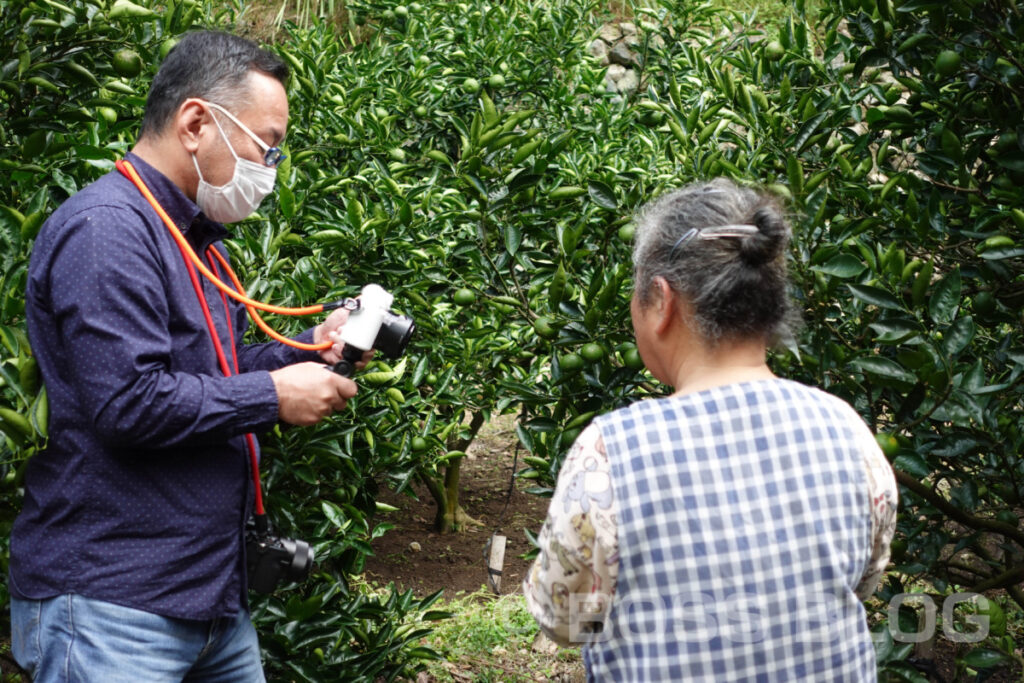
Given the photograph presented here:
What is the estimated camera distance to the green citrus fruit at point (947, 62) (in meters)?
2.41

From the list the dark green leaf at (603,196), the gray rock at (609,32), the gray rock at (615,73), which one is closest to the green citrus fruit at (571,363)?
the dark green leaf at (603,196)

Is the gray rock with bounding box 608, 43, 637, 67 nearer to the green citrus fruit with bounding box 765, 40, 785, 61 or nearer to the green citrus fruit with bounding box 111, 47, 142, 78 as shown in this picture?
the green citrus fruit with bounding box 765, 40, 785, 61

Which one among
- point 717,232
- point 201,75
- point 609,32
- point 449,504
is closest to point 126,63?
point 201,75

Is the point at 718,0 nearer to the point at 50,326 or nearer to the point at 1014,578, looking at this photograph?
the point at 1014,578

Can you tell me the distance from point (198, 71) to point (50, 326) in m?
0.51

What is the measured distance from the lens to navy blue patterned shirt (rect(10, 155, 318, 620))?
1.58 meters

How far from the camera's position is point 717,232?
143 centimetres

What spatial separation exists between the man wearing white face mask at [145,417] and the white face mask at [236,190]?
0.4 inches

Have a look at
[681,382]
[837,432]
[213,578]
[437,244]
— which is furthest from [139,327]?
[437,244]

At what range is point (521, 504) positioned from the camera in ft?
17.3

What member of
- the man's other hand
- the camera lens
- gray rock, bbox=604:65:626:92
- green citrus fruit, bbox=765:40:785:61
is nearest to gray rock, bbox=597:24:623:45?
gray rock, bbox=604:65:626:92

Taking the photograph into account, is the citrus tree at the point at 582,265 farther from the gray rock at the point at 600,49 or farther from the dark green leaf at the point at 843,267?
the gray rock at the point at 600,49

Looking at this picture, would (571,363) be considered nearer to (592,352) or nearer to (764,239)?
(592,352)

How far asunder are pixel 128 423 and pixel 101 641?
0.36m
